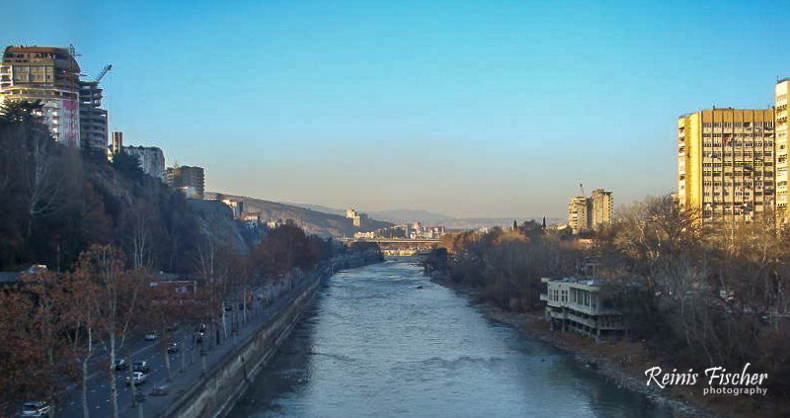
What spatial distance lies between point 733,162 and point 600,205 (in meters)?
107

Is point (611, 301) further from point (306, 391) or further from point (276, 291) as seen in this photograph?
point (276, 291)

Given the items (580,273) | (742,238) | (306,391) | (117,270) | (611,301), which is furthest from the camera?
(580,273)

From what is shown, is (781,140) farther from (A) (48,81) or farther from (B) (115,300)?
(A) (48,81)

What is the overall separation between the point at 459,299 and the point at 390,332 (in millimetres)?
25197

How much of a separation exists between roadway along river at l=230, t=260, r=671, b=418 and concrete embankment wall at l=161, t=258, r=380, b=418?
0.52m

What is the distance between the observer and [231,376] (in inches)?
1061

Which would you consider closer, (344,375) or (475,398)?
(475,398)

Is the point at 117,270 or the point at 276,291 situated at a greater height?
the point at 117,270

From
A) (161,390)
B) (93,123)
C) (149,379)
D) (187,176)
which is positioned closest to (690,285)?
(161,390)

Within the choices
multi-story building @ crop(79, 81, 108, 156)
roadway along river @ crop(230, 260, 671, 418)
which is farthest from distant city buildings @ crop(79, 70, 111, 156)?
roadway along river @ crop(230, 260, 671, 418)

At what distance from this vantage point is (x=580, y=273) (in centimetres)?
5666

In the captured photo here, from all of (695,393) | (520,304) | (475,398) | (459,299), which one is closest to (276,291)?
(459,299)

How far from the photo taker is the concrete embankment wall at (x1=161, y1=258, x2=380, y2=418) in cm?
2081

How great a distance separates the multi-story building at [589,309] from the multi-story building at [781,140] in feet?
67.3
